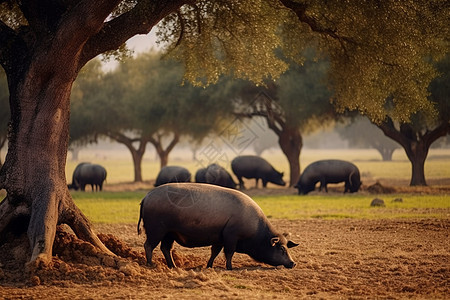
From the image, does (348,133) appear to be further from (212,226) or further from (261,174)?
(212,226)

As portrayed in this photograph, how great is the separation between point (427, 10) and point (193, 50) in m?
5.54

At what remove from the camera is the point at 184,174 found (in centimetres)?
3172

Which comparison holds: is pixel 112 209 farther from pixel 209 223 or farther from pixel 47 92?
pixel 209 223

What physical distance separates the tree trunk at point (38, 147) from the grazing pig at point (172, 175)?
834 inches

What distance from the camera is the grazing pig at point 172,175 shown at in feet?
104

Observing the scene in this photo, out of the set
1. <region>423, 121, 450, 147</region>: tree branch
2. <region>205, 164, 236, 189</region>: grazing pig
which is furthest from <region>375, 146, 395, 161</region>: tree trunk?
<region>205, 164, 236, 189</region>: grazing pig

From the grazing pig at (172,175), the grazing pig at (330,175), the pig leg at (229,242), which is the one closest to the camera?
the pig leg at (229,242)

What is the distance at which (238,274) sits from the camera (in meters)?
9.15

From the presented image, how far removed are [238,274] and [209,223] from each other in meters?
1.04

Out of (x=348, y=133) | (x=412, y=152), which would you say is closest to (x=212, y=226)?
(x=412, y=152)

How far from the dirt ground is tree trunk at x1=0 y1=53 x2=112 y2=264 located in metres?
0.55

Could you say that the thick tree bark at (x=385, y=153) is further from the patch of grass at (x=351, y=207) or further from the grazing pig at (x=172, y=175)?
the patch of grass at (x=351, y=207)

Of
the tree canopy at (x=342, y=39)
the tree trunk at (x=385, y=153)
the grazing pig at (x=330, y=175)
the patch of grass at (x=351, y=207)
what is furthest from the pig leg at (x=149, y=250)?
the tree trunk at (x=385, y=153)

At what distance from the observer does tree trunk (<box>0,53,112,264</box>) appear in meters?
9.70
